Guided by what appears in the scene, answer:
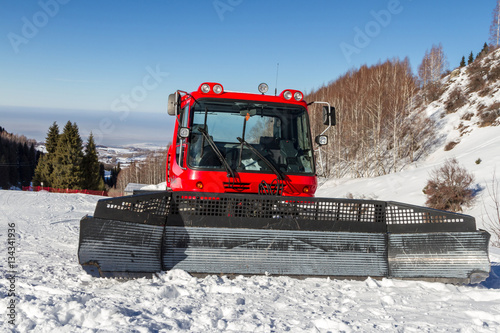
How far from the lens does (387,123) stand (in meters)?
37.9

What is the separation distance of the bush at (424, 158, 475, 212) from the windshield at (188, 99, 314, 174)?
47.9 feet

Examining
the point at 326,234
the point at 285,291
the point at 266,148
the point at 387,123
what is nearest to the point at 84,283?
the point at 285,291

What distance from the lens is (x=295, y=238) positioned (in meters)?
4.07

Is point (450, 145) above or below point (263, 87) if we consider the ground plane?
above

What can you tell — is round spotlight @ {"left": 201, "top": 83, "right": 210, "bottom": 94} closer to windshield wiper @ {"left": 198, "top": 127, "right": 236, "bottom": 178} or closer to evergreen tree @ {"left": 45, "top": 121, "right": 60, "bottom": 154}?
windshield wiper @ {"left": 198, "top": 127, "right": 236, "bottom": 178}

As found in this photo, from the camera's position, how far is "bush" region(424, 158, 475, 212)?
17.8 meters

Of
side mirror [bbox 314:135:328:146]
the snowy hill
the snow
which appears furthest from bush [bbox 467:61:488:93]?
the snow

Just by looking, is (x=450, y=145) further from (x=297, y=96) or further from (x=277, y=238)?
(x=277, y=238)

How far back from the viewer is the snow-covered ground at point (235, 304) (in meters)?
2.78

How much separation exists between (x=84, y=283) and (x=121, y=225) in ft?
2.04

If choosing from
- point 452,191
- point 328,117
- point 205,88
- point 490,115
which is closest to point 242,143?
point 205,88

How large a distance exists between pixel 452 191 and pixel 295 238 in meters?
16.3

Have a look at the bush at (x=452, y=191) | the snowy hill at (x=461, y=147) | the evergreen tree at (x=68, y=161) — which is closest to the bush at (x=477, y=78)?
the snowy hill at (x=461, y=147)

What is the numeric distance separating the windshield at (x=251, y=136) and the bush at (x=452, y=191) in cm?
1461
